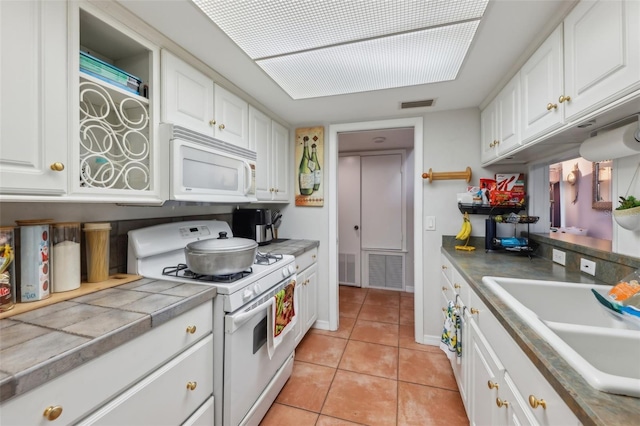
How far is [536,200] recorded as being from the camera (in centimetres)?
214

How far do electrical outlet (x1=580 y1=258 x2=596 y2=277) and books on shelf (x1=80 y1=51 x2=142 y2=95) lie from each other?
8.09ft

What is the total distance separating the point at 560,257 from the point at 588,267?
28 cm

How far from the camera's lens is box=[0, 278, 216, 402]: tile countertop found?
640mm


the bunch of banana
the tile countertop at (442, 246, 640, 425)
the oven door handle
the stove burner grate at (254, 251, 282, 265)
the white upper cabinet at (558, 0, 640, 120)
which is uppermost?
the white upper cabinet at (558, 0, 640, 120)

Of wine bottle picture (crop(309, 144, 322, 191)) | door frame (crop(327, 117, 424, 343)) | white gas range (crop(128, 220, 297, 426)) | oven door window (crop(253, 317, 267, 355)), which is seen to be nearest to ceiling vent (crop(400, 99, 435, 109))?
door frame (crop(327, 117, 424, 343))

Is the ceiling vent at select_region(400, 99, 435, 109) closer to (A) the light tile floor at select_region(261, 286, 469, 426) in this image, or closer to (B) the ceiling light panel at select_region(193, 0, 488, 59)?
(B) the ceiling light panel at select_region(193, 0, 488, 59)

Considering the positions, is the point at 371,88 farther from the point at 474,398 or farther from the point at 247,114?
the point at 474,398

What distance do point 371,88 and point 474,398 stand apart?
199 cm

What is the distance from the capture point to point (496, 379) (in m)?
1.01

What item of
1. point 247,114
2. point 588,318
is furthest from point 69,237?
point 588,318

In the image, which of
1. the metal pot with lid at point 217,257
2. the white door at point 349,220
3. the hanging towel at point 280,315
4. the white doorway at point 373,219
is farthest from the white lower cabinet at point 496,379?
the white door at point 349,220

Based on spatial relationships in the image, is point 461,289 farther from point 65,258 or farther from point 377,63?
point 65,258

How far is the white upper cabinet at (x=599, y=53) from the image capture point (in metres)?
0.84

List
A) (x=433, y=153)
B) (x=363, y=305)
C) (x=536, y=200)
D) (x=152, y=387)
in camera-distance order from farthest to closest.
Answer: (x=363, y=305) < (x=433, y=153) < (x=536, y=200) < (x=152, y=387)
